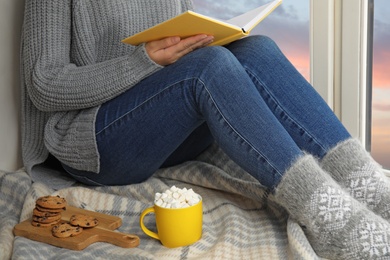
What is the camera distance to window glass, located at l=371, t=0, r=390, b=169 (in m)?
1.67

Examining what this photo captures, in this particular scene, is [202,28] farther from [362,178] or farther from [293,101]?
[362,178]

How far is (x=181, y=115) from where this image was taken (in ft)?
4.15

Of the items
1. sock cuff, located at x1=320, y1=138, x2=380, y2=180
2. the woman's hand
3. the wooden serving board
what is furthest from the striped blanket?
the woman's hand

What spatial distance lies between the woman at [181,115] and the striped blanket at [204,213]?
39 millimetres

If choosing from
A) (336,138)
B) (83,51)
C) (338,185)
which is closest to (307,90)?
(336,138)

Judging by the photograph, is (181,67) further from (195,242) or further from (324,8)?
(324,8)

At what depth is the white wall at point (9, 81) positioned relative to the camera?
57.3 inches

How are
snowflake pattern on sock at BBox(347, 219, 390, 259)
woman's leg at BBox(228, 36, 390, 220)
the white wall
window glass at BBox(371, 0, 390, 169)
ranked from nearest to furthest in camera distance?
snowflake pattern on sock at BBox(347, 219, 390, 259), woman's leg at BBox(228, 36, 390, 220), the white wall, window glass at BBox(371, 0, 390, 169)

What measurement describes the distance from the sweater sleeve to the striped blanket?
20 centimetres

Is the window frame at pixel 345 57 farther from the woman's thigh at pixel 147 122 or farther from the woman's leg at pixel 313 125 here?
the woman's thigh at pixel 147 122

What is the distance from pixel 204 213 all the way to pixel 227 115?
10.7 inches

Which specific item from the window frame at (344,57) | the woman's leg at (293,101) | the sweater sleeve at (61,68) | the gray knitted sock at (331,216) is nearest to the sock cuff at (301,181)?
the gray knitted sock at (331,216)

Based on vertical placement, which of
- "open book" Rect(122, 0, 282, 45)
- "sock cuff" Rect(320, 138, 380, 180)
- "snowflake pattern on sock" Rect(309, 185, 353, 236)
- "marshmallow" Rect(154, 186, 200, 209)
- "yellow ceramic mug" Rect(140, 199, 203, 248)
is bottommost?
"yellow ceramic mug" Rect(140, 199, 203, 248)

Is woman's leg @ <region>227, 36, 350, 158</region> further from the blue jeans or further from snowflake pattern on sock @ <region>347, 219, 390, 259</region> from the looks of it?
snowflake pattern on sock @ <region>347, 219, 390, 259</region>
